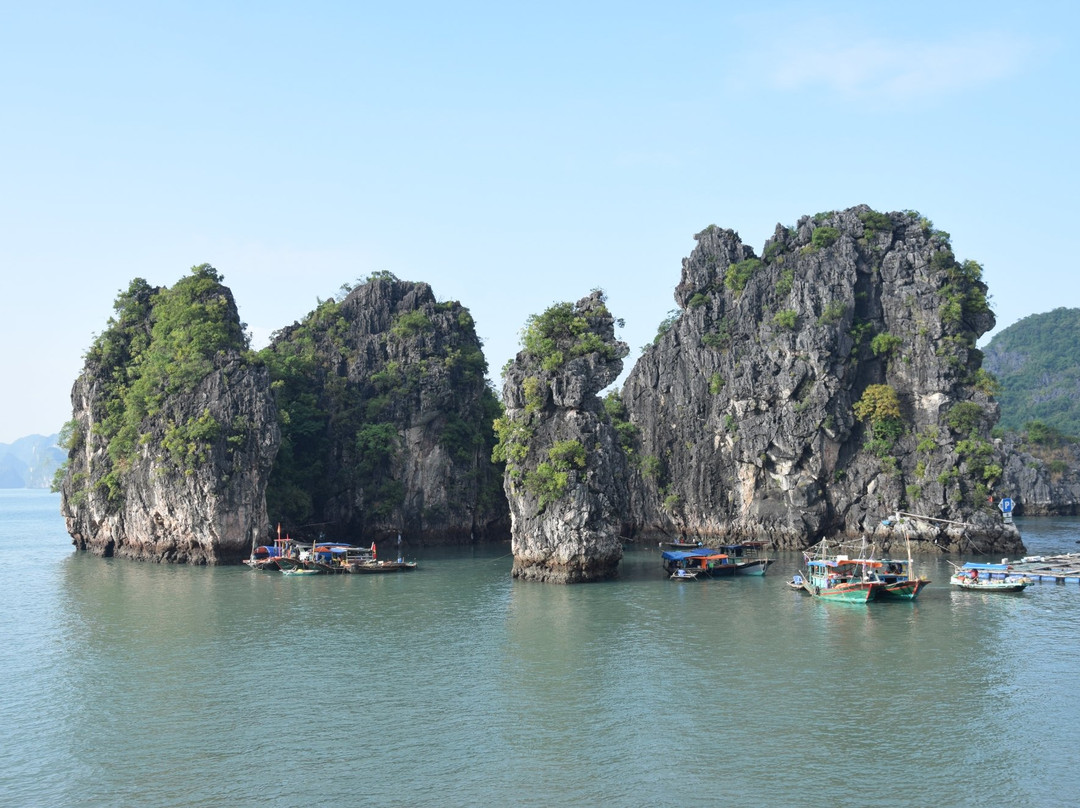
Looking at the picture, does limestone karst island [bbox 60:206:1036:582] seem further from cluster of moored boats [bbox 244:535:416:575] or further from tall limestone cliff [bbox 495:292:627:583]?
cluster of moored boats [bbox 244:535:416:575]

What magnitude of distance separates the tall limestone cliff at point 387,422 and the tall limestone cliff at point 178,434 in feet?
24.8

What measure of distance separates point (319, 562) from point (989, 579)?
124 ft

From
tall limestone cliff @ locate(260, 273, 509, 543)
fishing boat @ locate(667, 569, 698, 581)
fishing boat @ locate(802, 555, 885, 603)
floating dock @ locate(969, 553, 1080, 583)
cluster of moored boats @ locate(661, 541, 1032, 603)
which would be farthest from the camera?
tall limestone cliff @ locate(260, 273, 509, 543)

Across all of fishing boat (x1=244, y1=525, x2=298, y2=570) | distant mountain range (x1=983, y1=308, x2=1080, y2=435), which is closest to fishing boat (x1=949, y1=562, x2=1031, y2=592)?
fishing boat (x1=244, y1=525, x2=298, y2=570)

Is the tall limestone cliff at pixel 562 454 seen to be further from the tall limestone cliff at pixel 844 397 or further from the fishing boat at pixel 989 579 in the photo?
the tall limestone cliff at pixel 844 397

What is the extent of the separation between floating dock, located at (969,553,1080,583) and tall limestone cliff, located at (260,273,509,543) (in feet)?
133

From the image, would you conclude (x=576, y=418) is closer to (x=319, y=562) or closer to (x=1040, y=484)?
(x=319, y=562)

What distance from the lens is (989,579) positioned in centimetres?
4775

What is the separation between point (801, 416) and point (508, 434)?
27.0 meters

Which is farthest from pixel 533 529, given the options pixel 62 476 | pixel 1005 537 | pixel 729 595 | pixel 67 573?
pixel 62 476

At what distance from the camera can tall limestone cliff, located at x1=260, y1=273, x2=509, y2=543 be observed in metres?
74.9

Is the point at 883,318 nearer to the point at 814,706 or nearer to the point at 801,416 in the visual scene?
the point at 801,416

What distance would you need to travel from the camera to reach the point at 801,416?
69.1 m

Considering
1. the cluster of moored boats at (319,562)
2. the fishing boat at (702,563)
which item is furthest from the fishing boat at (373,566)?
the fishing boat at (702,563)
